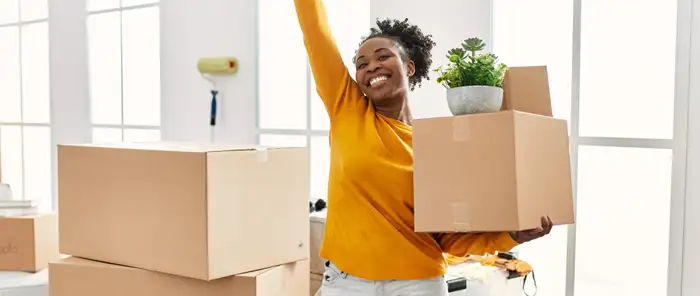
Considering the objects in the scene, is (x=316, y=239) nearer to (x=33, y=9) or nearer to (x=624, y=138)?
(x=624, y=138)

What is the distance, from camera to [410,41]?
1.58 m

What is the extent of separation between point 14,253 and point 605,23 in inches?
88.2

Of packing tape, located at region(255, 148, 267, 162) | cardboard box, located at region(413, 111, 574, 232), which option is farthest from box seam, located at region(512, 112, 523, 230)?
packing tape, located at region(255, 148, 267, 162)

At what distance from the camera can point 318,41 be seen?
1.45 meters

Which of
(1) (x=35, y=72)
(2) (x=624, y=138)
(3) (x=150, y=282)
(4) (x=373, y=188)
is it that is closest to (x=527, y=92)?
(4) (x=373, y=188)

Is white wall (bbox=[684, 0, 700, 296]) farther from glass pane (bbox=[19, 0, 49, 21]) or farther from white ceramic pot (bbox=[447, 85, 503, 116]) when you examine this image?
glass pane (bbox=[19, 0, 49, 21])

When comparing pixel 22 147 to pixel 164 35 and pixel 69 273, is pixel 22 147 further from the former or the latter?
pixel 69 273

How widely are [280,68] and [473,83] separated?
1.55 metres

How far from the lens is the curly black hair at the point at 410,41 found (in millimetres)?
1553

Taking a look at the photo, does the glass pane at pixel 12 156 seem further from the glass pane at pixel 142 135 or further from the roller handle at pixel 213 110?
the roller handle at pixel 213 110

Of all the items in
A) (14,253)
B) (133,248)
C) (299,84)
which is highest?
(299,84)

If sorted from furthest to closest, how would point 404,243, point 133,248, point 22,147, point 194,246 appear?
point 22,147, point 133,248, point 194,246, point 404,243

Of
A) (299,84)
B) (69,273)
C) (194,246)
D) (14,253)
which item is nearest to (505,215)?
(194,246)

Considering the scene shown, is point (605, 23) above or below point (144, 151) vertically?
above
